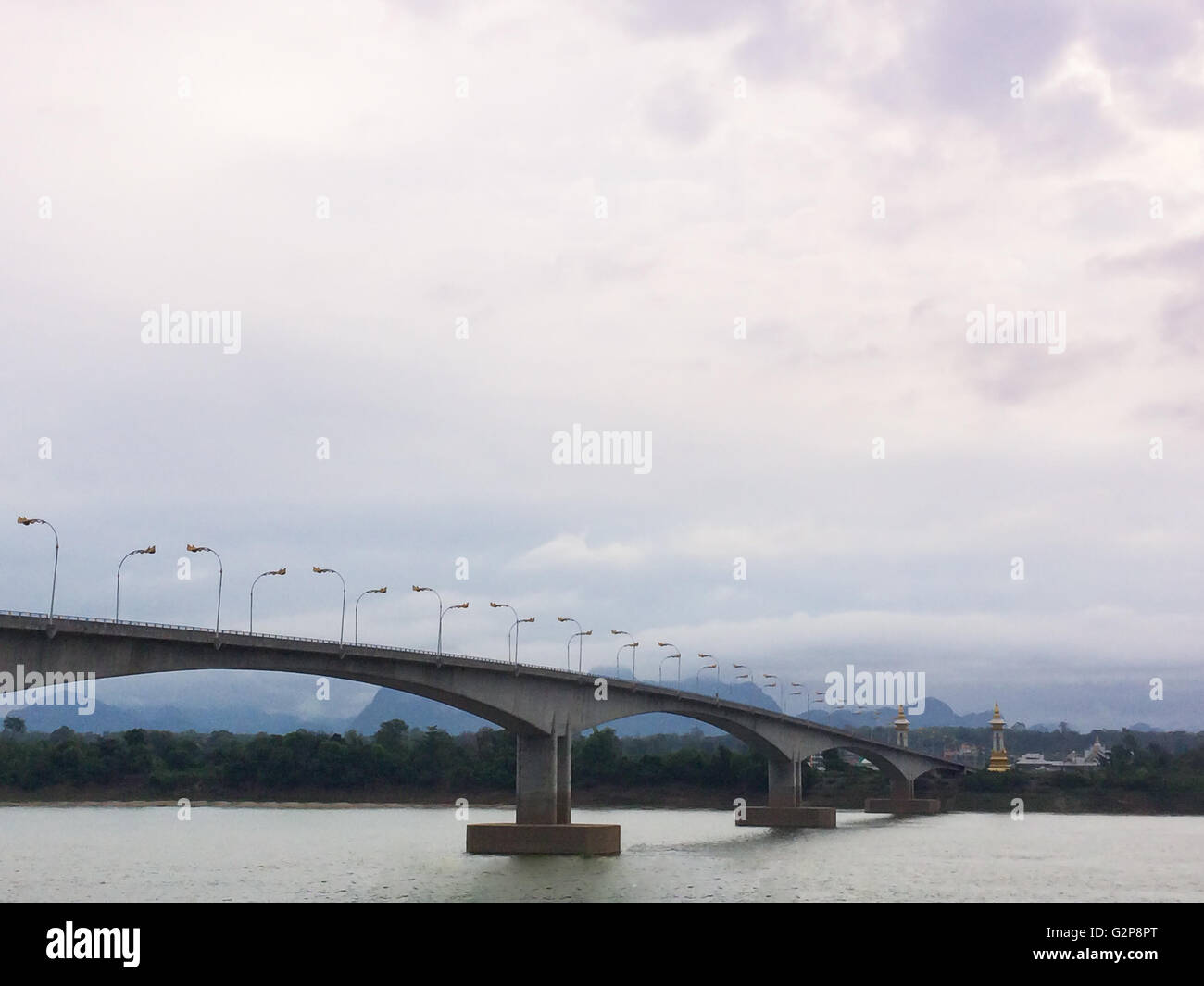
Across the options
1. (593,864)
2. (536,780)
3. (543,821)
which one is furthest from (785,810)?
(593,864)

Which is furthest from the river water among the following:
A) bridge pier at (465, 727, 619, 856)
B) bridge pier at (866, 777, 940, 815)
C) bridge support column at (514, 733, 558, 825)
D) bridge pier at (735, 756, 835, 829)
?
bridge pier at (866, 777, 940, 815)

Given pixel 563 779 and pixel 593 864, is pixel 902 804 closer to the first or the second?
pixel 563 779

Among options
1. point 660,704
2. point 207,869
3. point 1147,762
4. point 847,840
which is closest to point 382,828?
point 660,704

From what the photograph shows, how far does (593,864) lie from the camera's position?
251 feet

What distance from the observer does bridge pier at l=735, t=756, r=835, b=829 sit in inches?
5241

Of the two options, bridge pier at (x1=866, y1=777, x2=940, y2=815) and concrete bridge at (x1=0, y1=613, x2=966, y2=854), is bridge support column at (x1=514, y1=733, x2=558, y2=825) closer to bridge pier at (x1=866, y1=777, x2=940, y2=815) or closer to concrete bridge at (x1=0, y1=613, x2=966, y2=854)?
concrete bridge at (x1=0, y1=613, x2=966, y2=854)

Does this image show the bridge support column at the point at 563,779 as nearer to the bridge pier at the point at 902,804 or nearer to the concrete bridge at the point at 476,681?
the concrete bridge at the point at 476,681

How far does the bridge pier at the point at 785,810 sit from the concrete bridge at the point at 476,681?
9.32 m

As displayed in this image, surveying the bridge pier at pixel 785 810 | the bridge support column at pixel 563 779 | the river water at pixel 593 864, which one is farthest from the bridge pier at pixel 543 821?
the bridge pier at pixel 785 810

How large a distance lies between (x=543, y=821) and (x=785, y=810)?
178 feet

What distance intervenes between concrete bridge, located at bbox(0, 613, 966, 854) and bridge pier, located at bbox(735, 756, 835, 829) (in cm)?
932

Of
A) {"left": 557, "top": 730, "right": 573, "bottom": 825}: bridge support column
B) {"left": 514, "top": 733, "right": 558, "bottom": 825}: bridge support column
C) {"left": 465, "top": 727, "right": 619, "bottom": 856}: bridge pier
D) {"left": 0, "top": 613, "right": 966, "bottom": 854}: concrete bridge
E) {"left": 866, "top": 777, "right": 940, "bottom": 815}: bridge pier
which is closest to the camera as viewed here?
{"left": 0, "top": 613, "right": 966, "bottom": 854}: concrete bridge

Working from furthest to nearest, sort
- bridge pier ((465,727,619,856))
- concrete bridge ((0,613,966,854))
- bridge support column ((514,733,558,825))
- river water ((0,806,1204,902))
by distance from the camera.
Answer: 1. bridge support column ((514,733,558,825))
2. bridge pier ((465,727,619,856))
3. river water ((0,806,1204,902))
4. concrete bridge ((0,613,966,854))
